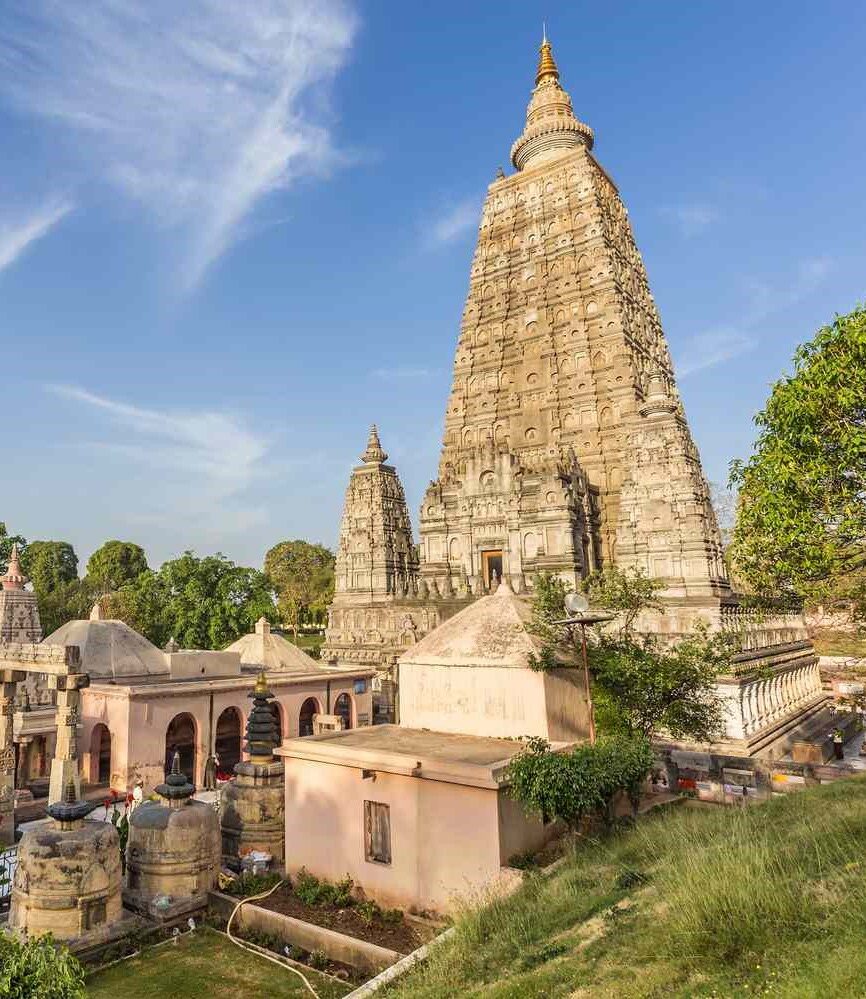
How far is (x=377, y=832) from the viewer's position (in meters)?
12.6

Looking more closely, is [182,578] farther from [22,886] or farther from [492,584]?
[22,886]

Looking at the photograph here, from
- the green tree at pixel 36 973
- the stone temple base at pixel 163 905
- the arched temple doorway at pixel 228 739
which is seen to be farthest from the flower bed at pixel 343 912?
the arched temple doorway at pixel 228 739

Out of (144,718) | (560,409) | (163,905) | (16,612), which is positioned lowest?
(163,905)

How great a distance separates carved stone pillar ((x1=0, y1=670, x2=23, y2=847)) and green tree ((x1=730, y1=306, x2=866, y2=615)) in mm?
20270

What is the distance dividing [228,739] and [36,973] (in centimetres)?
2269

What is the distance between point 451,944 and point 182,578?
42473 mm

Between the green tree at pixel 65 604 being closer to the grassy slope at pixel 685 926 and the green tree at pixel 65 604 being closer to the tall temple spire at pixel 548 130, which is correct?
the tall temple spire at pixel 548 130

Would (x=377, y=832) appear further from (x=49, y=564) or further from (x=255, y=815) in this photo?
(x=49, y=564)

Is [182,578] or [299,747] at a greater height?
[182,578]

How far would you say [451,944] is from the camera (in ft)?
28.6

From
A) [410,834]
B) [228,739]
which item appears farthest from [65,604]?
[410,834]

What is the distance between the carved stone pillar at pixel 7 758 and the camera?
58.6 ft

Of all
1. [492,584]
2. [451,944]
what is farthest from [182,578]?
[451,944]

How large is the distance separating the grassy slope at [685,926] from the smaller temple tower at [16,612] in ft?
77.4
